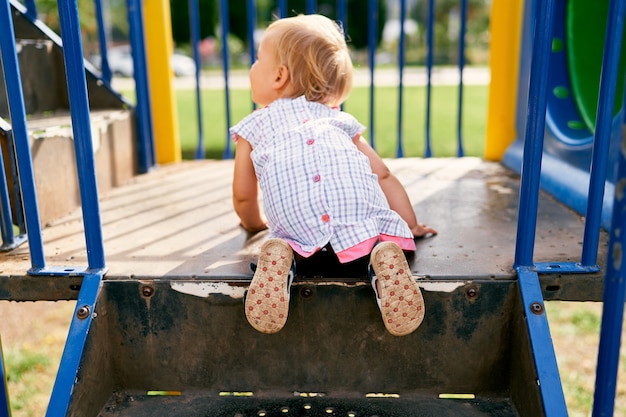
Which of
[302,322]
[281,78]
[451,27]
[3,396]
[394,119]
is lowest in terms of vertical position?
[394,119]

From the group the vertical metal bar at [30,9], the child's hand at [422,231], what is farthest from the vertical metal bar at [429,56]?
the vertical metal bar at [30,9]

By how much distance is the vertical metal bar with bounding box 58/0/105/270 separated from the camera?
1.51 m

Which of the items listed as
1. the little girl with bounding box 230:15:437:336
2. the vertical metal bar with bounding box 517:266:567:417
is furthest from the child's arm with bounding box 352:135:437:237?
the vertical metal bar with bounding box 517:266:567:417

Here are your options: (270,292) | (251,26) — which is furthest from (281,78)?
(251,26)

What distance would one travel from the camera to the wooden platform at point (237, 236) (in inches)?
66.4

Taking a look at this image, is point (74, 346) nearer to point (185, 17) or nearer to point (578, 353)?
point (578, 353)

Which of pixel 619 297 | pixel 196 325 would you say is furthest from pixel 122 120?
pixel 619 297

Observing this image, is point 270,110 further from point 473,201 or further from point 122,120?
point 122,120

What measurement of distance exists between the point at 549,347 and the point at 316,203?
0.68m

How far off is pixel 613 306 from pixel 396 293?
0.50 meters

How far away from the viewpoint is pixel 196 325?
5.44 feet

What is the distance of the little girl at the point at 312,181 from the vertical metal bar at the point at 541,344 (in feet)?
0.92

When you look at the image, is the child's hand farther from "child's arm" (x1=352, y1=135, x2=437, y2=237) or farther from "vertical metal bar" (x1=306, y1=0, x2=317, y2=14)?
"vertical metal bar" (x1=306, y1=0, x2=317, y2=14)

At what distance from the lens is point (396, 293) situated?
1478 millimetres
